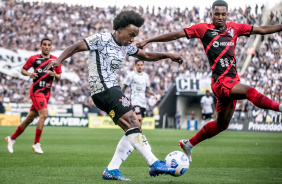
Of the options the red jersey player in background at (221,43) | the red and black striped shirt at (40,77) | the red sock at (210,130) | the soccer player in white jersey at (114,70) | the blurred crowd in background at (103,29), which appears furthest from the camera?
the blurred crowd in background at (103,29)

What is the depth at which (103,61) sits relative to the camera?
21.1 ft

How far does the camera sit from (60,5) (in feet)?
137

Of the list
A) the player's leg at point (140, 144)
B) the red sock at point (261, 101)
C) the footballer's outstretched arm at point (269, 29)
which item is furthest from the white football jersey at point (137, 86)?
the player's leg at point (140, 144)

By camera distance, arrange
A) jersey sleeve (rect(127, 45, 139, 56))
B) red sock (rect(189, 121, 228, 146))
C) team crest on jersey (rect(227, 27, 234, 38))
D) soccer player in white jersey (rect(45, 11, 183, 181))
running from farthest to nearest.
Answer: red sock (rect(189, 121, 228, 146))
team crest on jersey (rect(227, 27, 234, 38))
jersey sleeve (rect(127, 45, 139, 56))
soccer player in white jersey (rect(45, 11, 183, 181))

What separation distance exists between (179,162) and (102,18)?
3685 cm

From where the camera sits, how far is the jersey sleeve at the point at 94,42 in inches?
247

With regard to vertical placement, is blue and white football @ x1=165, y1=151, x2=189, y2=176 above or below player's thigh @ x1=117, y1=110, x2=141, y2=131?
below

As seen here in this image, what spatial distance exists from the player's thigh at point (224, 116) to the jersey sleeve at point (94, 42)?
2.87 meters

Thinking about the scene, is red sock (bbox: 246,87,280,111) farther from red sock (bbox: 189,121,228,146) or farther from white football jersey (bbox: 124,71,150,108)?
white football jersey (bbox: 124,71,150,108)

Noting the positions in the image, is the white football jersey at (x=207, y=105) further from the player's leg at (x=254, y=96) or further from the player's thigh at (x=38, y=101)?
the player's leg at (x=254, y=96)

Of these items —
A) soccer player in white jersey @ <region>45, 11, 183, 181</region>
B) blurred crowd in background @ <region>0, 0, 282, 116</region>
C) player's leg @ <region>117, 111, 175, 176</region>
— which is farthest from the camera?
blurred crowd in background @ <region>0, 0, 282, 116</region>

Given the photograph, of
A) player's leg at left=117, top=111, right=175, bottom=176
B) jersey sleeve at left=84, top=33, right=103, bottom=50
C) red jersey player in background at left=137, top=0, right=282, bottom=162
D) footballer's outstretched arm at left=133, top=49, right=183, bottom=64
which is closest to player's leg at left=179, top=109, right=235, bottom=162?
red jersey player in background at left=137, top=0, right=282, bottom=162

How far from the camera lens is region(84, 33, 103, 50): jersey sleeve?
20.6 ft

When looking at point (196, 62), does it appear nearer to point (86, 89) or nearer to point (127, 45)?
point (86, 89)
